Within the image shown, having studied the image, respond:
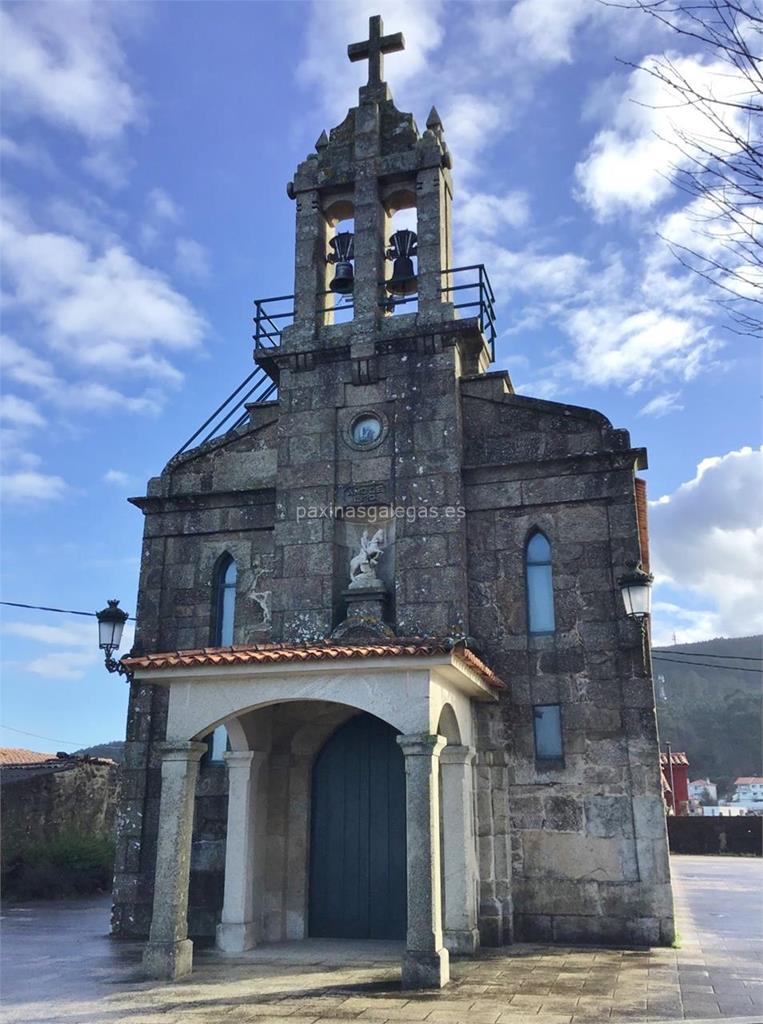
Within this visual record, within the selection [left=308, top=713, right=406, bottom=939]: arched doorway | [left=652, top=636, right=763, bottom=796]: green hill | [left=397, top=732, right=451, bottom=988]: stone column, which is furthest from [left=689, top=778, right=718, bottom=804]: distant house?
[left=397, top=732, right=451, bottom=988]: stone column

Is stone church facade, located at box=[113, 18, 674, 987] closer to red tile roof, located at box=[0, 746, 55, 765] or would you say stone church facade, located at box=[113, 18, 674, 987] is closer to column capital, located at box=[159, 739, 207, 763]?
column capital, located at box=[159, 739, 207, 763]

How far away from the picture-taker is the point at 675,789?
40188mm

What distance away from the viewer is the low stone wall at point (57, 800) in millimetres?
18594

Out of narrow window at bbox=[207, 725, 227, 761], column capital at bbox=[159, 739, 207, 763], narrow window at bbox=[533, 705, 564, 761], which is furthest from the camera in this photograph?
narrow window at bbox=[207, 725, 227, 761]

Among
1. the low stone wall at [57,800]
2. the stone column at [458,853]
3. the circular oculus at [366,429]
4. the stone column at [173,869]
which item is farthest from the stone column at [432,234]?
the low stone wall at [57,800]

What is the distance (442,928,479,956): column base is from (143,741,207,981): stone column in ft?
8.93

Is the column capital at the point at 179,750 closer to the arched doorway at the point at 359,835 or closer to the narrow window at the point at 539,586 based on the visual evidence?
the arched doorway at the point at 359,835

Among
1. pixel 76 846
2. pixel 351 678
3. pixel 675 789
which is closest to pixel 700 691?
pixel 675 789

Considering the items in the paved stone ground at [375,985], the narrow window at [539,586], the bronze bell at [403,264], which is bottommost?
the paved stone ground at [375,985]

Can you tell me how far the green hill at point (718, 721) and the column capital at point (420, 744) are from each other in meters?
67.6

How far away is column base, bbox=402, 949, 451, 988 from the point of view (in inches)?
299

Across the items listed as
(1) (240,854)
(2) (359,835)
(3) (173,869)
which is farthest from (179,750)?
(2) (359,835)

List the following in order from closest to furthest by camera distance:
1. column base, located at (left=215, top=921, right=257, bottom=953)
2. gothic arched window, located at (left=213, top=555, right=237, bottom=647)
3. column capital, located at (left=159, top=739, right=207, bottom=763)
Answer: column capital, located at (left=159, top=739, right=207, bottom=763)
column base, located at (left=215, top=921, right=257, bottom=953)
gothic arched window, located at (left=213, top=555, right=237, bottom=647)

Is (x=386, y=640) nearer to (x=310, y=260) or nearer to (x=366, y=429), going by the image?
(x=366, y=429)
